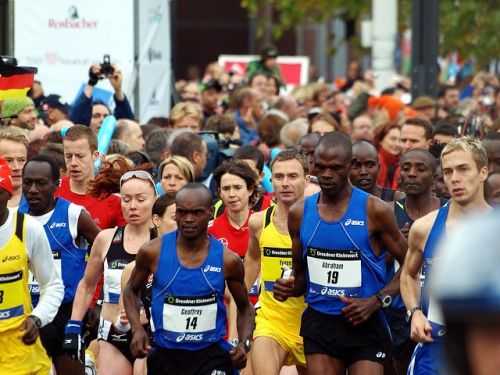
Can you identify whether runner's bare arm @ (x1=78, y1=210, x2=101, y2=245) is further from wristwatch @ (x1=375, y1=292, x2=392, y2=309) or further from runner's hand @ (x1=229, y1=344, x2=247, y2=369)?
wristwatch @ (x1=375, y1=292, x2=392, y2=309)

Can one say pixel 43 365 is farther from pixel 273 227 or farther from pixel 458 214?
pixel 458 214

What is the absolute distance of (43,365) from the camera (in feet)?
25.1

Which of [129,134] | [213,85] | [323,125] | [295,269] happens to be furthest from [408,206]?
[213,85]

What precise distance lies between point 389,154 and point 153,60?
3246mm

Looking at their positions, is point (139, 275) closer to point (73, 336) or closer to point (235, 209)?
point (73, 336)

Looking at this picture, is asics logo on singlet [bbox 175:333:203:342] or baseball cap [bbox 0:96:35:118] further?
baseball cap [bbox 0:96:35:118]

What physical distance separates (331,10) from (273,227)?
23.6m

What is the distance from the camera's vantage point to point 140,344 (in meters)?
7.43

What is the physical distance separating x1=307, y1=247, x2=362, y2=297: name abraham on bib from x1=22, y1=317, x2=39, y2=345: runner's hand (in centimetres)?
155

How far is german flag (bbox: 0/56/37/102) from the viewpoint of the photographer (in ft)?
35.8

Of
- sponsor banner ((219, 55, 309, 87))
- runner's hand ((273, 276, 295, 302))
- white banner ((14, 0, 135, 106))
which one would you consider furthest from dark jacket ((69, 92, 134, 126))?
sponsor banner ((219, 55, 309, 87))

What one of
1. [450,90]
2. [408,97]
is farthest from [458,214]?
[450,90]

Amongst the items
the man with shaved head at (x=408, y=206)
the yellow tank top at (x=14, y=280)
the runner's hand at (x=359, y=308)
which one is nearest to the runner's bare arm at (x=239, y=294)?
the runner's hand at (x=359, y=308)

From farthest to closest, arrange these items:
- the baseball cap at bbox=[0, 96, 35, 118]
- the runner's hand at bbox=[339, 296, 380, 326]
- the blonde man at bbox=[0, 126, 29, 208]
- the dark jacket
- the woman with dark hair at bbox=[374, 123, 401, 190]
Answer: the dark jacket < the woman with dark hair at bbox=[374, 123, 401, 190] < the baseball cap at bbox=[0, 96, 35, 118] < the blonde man at bbox=[0, 126, 29, 208] < the runner's hand at bbox=[339, 296, 380, 326]
